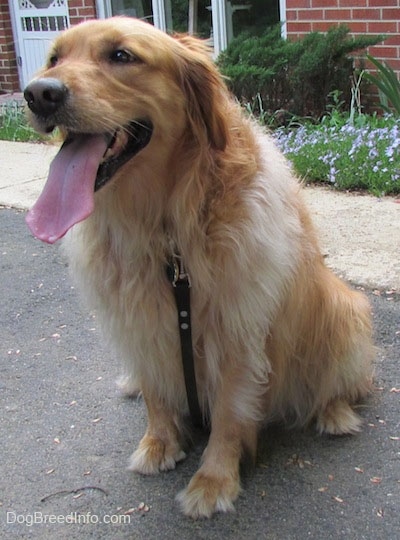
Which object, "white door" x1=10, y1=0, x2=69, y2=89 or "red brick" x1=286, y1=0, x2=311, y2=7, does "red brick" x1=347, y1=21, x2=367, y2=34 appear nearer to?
"red brick" x1=286, y1=0, x2=311, y2=7

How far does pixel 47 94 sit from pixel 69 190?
33cm

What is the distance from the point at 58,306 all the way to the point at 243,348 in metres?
2.13

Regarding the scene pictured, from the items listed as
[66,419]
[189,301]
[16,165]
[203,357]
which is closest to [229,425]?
[203,357]

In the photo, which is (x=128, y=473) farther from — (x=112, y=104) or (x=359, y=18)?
(x=359, y=18)

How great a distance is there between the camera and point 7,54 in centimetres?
1145

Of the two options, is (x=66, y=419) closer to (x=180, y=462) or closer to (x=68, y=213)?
(x=180, y=462)

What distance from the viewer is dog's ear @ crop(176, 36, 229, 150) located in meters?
2.51

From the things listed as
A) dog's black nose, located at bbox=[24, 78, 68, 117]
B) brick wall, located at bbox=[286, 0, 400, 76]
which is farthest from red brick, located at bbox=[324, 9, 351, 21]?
dog's black nose, located at bbox=[24, 78, 68, 117]

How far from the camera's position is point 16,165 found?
766cm

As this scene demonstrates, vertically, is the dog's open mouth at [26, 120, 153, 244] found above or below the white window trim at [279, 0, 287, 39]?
below

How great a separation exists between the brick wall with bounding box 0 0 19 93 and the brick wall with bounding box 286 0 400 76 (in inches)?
220

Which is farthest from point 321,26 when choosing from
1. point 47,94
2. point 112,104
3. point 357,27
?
point 47,94

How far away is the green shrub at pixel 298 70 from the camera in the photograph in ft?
22.7

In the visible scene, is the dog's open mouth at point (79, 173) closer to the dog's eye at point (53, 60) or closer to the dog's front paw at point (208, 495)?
the dog's eye at point (53, 60)
